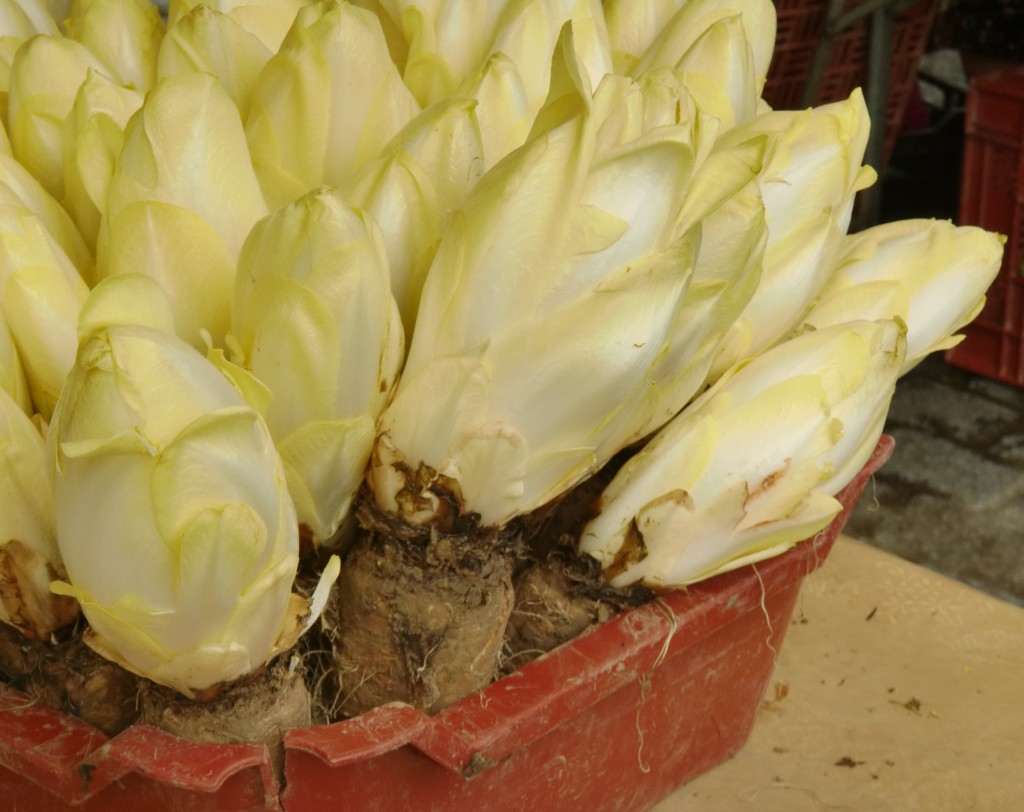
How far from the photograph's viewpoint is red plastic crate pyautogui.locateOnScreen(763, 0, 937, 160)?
1646 millimetres

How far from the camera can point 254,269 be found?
45cm

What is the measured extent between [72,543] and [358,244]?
0.44 ft

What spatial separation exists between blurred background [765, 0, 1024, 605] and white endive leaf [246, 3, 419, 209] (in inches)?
44.1

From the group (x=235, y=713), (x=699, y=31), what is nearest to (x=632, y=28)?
(x=699, y=31)

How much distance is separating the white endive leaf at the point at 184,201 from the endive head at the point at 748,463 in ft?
0.61

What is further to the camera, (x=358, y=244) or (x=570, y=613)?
(x=570, y=613)

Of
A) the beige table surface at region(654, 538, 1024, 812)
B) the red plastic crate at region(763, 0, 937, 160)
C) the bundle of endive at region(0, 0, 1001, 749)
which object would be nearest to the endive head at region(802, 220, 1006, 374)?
the bundle of endive at region(0, 0, 1001, 749)

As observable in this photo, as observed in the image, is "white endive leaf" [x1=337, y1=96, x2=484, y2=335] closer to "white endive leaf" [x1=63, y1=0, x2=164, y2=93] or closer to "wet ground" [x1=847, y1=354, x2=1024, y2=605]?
"white endive leaf" [x1=63, y1=0, x2=164, y2=93]

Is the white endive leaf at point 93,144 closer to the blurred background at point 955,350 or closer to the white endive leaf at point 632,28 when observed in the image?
the white endive leaf at point 632,28

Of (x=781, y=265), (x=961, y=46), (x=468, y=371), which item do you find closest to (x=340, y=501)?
(x=468, y=371)

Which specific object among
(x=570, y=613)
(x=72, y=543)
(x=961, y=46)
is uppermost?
(x=72, y=543)

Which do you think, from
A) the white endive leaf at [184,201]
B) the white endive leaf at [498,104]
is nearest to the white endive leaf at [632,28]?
the white endive leaf at [498,104]

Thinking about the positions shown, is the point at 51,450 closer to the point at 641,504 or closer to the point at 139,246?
the point at 139,246

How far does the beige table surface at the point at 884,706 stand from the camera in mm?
648
